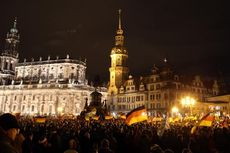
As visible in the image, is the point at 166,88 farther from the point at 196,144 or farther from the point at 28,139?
the point at 28,139

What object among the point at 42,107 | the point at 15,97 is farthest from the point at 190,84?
the point at 15,97

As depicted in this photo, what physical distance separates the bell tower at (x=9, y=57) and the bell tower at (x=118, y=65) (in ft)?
205

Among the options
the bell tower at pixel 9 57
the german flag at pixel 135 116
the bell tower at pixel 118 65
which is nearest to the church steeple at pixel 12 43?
the bell tower at pixel 9 57

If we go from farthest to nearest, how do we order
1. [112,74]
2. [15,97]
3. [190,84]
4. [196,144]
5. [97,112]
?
[15,97], [112,74], [190,84], [97,112], [196,144]

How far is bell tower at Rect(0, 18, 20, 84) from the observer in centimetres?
12769

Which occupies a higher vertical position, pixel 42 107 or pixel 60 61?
pixel 60 61

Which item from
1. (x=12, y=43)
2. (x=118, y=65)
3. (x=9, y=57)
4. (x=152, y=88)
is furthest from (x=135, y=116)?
(x=12, y=43)

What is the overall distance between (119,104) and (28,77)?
201ft

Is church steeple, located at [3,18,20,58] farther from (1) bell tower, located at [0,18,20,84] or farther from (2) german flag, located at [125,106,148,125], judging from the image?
(2) german flag, located at [125,106,148,125]

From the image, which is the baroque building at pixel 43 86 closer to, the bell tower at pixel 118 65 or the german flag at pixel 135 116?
the bell tower at pixel 118 65

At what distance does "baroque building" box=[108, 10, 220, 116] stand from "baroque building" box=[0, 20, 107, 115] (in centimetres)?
1830

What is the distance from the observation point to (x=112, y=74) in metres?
95.1

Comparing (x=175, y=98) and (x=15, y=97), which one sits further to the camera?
(x=15, y=97)

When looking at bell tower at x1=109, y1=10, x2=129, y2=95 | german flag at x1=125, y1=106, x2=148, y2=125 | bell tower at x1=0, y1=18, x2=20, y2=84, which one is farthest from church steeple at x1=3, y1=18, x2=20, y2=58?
german flag at x1=125, y1=106, x2=148, y2=125
